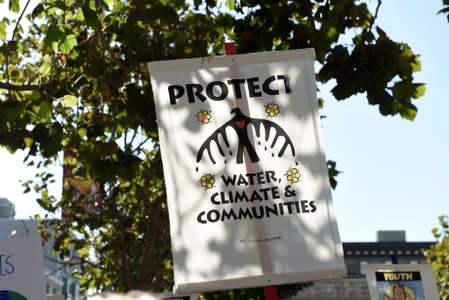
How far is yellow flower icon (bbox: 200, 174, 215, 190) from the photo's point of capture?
437 centimetres

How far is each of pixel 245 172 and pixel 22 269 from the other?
2.00 metres

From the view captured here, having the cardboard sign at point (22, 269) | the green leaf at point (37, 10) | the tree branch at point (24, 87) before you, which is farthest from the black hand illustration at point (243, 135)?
the tree branch at point (24, 87)

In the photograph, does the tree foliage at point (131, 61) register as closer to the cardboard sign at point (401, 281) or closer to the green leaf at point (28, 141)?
the green leaf at point (28, 141)

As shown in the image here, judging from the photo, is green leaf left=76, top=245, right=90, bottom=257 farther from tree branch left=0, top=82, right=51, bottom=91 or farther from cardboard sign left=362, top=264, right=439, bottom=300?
tree branch left=0, top=82, right=51, bottom=91

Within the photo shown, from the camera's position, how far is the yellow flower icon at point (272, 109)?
14.8 feet

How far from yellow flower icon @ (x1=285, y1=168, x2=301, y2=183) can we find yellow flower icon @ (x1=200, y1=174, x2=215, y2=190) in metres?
0.36

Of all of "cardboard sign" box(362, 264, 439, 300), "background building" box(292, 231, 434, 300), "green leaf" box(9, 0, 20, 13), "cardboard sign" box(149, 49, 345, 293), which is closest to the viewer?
"cardboard sign" box(149, 49, 345, 293)

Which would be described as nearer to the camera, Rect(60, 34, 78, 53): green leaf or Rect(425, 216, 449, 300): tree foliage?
Rect(60, 34, 78, 53): green leaf

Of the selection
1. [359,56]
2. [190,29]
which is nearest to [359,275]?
[190,29]

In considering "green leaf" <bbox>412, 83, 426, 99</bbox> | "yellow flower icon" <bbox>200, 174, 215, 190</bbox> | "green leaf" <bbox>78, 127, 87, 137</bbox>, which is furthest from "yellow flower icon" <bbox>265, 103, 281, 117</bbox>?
"green leaf" <bbox>78, 127, 87, 137</bbox>

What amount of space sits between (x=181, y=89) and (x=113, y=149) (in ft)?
14.2

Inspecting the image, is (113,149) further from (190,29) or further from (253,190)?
(253,190)

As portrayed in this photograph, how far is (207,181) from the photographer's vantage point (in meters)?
4.38

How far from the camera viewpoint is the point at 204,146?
4441mm
